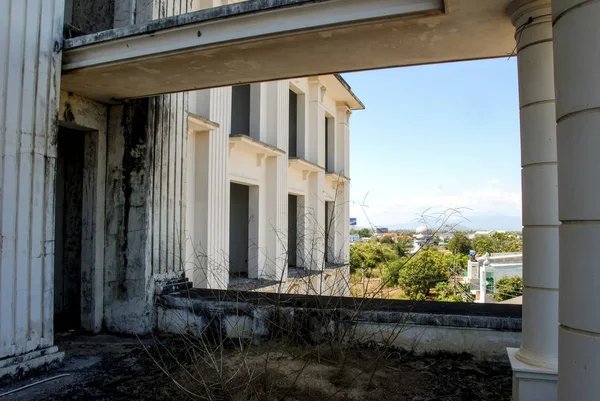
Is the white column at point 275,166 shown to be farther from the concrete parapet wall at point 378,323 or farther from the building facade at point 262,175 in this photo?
the concrete parapet wall at point 378,323

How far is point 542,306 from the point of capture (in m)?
3.11

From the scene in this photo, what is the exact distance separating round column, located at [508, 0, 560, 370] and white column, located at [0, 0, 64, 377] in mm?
4168

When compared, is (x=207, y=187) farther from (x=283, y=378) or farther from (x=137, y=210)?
(x=283, y=378)

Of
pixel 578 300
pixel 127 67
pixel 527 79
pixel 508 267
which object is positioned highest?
pixel 127 67

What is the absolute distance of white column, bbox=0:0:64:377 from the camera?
4.22m

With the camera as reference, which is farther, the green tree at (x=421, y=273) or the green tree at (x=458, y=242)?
the green tree at (x=421, y=273)

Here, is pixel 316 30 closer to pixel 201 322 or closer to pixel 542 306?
pixel 542 306

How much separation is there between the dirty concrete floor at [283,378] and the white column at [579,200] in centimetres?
218

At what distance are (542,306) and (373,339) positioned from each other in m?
2.19

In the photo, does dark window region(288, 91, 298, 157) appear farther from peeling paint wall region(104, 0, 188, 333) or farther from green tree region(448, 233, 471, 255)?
green tree region(448, 233, 471, 255)

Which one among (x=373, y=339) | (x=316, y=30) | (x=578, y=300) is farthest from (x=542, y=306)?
(x=316, y=30)

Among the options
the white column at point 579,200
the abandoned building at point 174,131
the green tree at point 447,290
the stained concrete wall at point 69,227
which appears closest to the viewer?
the white column at point 579,200

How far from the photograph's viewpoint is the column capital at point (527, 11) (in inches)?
124

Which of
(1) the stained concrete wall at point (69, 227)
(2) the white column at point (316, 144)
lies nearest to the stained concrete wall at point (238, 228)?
(2) the white column at point (316, 144)
